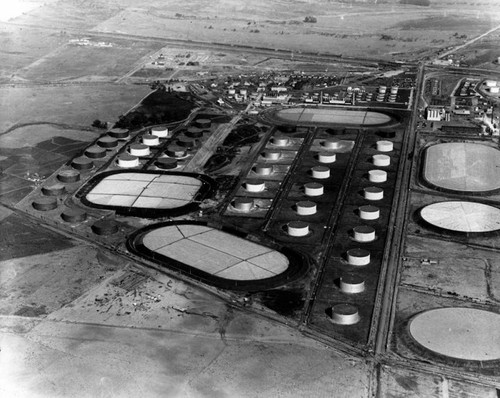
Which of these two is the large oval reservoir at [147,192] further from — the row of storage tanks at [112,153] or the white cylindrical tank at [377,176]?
the white cylindrical tank at [377,176]

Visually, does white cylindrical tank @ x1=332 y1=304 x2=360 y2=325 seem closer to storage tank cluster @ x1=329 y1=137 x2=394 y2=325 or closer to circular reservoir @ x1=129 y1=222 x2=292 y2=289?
storage tank cluster @ x1=329 y1=137 x2=394 y2=325

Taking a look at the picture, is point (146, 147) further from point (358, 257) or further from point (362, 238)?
point (358, 257)

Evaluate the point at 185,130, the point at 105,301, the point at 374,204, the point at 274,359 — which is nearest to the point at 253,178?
the point at 374,204

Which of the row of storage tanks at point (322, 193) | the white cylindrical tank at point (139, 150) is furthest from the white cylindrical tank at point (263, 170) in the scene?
the white cylindrical tank at point (139, 150)

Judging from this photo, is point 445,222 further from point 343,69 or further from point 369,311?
point 343,69

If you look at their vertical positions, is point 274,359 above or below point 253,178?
below

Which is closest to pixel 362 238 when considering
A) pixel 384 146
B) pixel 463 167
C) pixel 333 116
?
pixel 463 167

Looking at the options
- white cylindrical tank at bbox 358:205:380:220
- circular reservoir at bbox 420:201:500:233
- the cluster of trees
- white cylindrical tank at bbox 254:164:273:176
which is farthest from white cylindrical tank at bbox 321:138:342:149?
the cluster of trees
